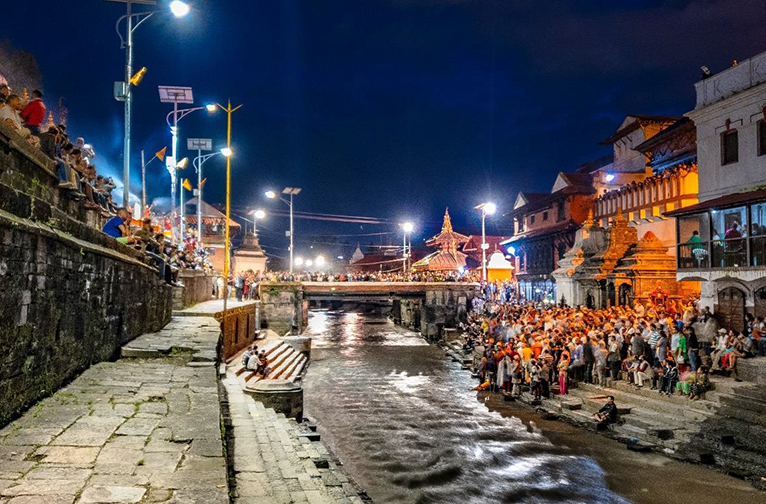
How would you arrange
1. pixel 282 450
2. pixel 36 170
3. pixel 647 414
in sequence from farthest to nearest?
pixel 647 414, pixel 282 450, pixel 36 170

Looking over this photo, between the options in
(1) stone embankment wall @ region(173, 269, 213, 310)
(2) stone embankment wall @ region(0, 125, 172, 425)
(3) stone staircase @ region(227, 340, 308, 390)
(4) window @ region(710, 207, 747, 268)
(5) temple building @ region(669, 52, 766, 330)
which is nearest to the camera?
(2) stone embankment wall @ region(0, 125, 172, 425)

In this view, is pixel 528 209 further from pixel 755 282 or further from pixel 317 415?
pixel 317 415

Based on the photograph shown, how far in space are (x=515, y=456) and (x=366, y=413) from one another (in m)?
5.99

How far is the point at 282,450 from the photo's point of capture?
9.38 metres

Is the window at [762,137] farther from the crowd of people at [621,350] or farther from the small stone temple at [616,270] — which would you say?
the small stone temple at [616,270]

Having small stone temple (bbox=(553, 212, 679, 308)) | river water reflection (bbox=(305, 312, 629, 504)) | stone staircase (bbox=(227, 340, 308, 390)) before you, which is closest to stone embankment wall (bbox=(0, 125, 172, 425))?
river water reflection (bbox=(305, 312, 629, 504))

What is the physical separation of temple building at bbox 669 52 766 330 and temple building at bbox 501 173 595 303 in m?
15.8

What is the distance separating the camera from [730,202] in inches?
663

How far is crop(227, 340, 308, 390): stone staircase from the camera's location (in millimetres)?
17962

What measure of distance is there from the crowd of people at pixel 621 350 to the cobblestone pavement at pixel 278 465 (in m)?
8.91

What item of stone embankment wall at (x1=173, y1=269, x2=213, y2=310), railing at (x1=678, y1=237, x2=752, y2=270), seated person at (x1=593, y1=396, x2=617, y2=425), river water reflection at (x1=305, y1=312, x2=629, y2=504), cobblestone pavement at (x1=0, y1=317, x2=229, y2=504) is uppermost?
railing at (x1=678, y1=237, x2=752, y2=270)

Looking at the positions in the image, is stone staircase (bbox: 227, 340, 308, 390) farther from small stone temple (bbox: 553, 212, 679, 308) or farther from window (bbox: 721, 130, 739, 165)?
window (bbox: 721, 130, 739, 165)

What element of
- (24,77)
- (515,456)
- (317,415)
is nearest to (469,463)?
(515,456)

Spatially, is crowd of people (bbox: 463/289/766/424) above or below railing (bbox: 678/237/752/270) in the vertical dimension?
below
